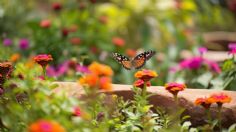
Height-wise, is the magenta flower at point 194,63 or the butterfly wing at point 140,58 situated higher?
the magenta flower at point 194,63

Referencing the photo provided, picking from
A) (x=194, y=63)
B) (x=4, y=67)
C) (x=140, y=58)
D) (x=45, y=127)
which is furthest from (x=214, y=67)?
(x=45, y=127)

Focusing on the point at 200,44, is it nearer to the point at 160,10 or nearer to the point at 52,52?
the point at 160,10

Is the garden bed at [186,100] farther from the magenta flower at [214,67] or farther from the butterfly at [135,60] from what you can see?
the magenta flower at [214,67]

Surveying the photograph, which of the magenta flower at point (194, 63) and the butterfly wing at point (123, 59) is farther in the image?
the magenta flower at point (194, 63)

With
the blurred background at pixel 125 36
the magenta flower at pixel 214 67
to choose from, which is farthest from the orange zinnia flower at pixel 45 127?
the magenta flower at pixel 214 67

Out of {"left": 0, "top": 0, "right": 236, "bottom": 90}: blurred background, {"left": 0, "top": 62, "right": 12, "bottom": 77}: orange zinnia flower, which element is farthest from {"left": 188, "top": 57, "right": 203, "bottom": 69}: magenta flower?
{"left": 0, "top": 62, "right": 12, "bottom": 77}: orange zinnia flower

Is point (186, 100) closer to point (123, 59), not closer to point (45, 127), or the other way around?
point (123, 59)

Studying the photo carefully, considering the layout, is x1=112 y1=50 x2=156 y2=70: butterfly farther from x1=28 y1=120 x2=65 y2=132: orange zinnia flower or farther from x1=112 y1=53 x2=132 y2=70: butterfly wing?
x1=28 y1=120 x2=65 y2=132: orange zinnia flower

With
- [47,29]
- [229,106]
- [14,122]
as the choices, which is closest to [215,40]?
[47,29]
